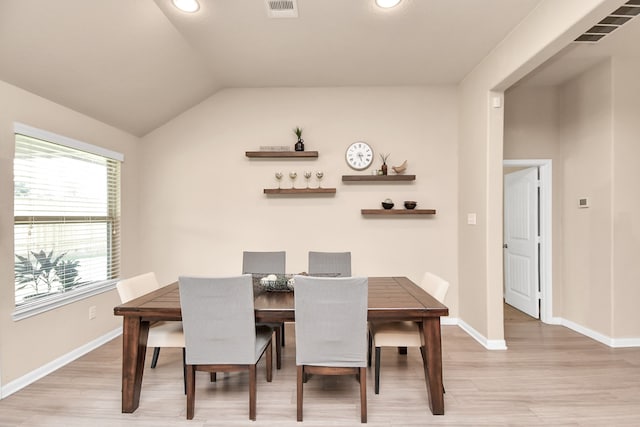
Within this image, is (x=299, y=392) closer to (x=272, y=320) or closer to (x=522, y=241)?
(x=272, y=320)

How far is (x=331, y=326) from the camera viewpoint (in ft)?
6.20

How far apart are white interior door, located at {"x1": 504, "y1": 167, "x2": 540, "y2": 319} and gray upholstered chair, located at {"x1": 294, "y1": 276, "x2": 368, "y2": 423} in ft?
10.4

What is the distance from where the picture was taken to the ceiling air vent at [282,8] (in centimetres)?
234

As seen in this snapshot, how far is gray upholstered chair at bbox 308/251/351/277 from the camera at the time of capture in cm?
307

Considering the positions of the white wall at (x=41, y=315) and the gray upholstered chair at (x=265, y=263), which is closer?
the white wall at (x=41, y=315)

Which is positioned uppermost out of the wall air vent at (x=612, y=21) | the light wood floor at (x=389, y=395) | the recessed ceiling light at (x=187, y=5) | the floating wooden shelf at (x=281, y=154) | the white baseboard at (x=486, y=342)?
the recessed ceiling light at (x=187, y=5)

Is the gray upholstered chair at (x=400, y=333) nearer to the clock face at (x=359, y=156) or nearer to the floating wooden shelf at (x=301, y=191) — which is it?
the floating wooden shelf at (x=301, y=191)

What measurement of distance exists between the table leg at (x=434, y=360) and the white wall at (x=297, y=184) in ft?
5.88

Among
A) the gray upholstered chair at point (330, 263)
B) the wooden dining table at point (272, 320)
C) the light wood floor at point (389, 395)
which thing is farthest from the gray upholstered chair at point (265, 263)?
the wooden dining table at point (272, 320)

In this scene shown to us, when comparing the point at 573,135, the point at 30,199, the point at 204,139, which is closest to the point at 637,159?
the point at 573,135

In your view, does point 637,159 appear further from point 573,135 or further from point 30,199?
point 30,199

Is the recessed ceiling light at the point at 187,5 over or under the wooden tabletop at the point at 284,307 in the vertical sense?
over

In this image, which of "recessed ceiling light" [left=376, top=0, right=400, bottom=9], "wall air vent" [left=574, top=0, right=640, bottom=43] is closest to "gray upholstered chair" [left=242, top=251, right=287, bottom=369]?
"recessed ceiling light" [left=376, top=0, right=400, bottom=9]

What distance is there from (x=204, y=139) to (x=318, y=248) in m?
1.97
